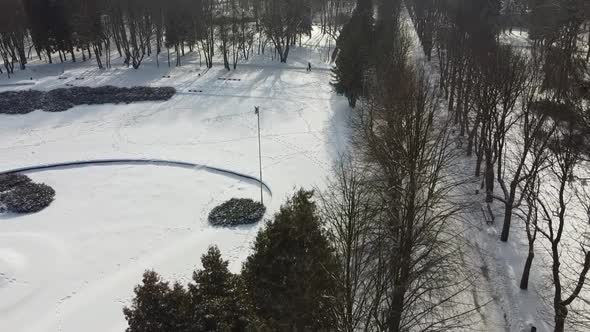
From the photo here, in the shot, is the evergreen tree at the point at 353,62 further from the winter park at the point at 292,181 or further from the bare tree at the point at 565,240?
the bare tree at the point at 565,240

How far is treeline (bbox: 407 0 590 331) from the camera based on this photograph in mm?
17031

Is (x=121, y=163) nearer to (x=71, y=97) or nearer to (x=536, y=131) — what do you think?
(x=71, y=97)

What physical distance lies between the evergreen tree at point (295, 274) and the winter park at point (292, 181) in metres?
0.06

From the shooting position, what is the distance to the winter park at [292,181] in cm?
1350

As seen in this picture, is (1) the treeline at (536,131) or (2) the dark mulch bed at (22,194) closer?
(1) the treeline at (536,131)

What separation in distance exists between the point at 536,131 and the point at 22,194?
30.3 meters

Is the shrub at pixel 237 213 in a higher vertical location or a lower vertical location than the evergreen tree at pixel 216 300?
lower

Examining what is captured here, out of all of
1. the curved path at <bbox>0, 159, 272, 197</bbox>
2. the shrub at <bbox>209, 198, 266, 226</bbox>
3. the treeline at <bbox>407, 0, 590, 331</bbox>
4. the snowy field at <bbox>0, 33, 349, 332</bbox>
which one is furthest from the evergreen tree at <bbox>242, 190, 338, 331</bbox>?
the curved path at <bbox>0, 159, 272, 197</bbox>

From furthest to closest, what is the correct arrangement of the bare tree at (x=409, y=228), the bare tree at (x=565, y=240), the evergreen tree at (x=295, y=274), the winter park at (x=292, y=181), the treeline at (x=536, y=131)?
the treeline at (x=536, y=131) < the bare tree at (x=565, y=240) < the bare tree at (x=409, y=228) < the winter park at (x=292, y=181) < the evergreen tree at (x=295, y=274)

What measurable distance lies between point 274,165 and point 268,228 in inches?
722

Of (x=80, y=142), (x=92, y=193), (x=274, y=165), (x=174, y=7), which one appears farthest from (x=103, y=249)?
(x=174, y=7)

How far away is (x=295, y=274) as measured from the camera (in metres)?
13.0

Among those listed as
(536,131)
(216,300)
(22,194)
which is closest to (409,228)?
(216,300)

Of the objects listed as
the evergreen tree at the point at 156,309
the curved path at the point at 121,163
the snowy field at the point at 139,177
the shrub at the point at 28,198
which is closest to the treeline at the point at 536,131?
the snowy field at the point at 139,177
